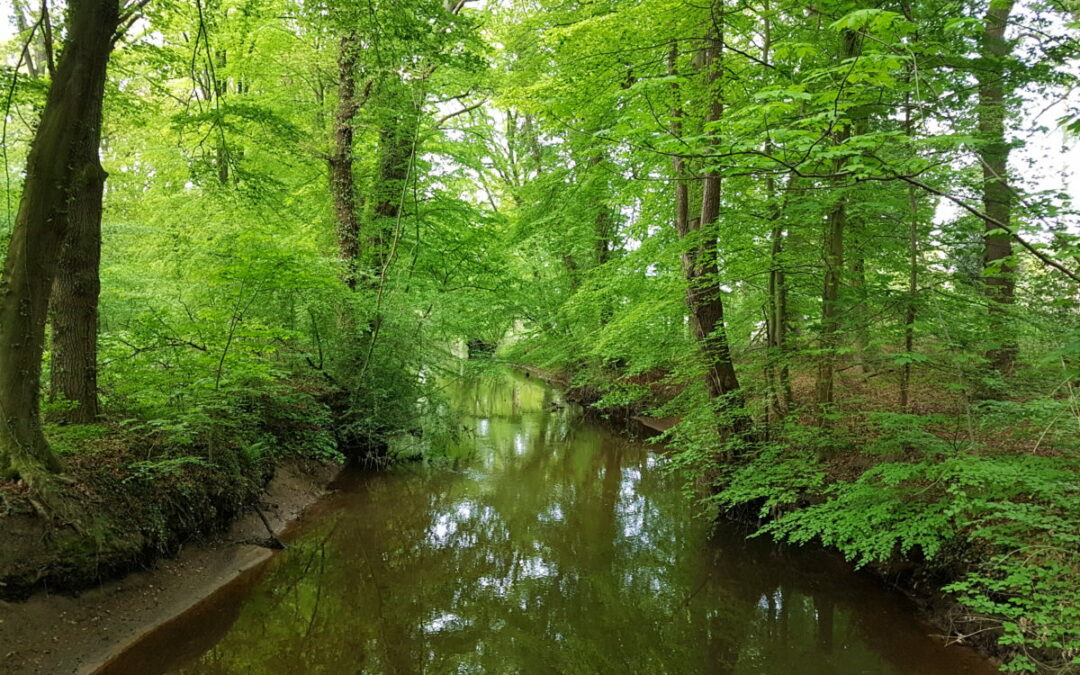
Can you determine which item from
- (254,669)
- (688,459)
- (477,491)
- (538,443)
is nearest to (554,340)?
(538,443)

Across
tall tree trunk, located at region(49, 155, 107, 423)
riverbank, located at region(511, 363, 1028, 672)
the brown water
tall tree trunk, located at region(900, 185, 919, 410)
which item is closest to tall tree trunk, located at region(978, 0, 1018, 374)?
tall tree trunk, located at region(900, 185, 919, 410)

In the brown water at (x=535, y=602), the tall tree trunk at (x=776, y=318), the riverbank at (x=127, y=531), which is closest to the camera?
the riverbank at (x=127, y=531)

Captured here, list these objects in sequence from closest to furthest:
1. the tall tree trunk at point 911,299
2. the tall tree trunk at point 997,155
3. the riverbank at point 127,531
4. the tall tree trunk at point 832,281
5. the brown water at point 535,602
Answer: the riverbank at point 127,531, the brown water at point 535,602, the tall tree trunk at point 997,155, the tall tree trunk at point 911,299, the tall tree trunk at point 832,281

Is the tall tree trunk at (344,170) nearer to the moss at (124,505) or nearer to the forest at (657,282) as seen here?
the forest at (657,282)

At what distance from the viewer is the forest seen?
420cm

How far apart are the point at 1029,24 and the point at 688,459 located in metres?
A: 6.81

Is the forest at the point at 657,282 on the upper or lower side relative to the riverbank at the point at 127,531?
upper

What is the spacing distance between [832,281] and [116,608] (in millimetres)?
7795

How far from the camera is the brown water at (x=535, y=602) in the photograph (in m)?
4.71

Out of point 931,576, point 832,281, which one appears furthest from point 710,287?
point 931,576

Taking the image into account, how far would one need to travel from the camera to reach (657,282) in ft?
27.7

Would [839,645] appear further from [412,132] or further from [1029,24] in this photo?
[412,132]

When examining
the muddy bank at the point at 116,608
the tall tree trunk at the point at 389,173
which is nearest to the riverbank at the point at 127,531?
the muddy bank at the point at 116,608

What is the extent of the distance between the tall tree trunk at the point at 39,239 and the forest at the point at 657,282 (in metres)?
0.02
